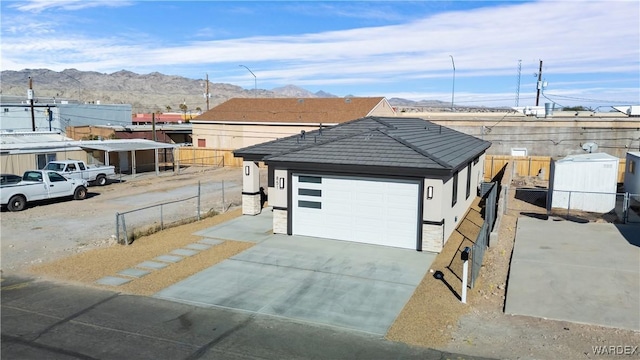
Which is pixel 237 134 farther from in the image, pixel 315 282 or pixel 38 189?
pixel 315 282

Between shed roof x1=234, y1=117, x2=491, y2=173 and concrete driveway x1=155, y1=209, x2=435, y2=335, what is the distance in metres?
2.74

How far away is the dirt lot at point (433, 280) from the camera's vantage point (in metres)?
9.35

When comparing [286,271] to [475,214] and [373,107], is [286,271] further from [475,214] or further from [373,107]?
[373,107]

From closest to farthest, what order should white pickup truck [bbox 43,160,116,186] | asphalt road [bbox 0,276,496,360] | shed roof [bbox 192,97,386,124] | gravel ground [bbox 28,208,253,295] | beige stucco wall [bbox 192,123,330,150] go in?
asphalt road [bbox 0,276,496,360], gravel ground [bbox 28,208,253,295], white pickup truck [bbox 43,160,116,186], shed roof [bbox 192,97,386,124], beige stucco wall [bbox 192,123,330,150]

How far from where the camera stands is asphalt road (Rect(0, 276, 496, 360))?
8.96 metres

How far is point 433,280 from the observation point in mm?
12961

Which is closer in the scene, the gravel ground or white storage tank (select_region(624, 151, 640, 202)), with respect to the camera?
the gravel ground

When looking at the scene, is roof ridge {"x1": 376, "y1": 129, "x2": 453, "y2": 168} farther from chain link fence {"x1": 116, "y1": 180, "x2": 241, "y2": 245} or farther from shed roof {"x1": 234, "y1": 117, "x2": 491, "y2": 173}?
chain link fence {"x1": 116, "y1": 180, "x2": 241, "y2": 245}

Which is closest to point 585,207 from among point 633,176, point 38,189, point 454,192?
point 633,176

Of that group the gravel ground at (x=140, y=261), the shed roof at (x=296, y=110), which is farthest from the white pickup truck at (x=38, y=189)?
the shed roof at (x=296, y=110)

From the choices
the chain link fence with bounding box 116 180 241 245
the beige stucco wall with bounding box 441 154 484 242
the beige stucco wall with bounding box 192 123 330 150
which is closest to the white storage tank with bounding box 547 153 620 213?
the beige stucco wall with bounding box 441 154 484 242

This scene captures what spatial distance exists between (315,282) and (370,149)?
20.4ft

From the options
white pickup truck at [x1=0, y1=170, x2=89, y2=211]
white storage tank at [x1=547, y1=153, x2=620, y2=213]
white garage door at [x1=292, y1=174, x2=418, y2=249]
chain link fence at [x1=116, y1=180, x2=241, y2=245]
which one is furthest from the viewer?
white pickup truck at [x1=0, y1=170, x2=89, y2=211]

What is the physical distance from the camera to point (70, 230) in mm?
19438
